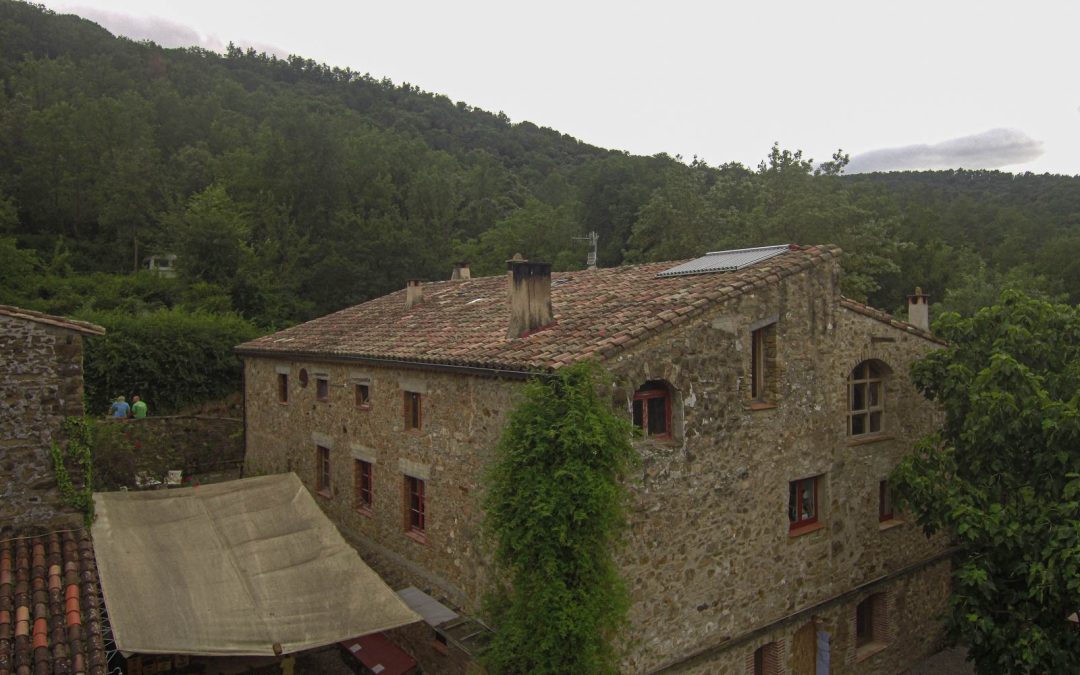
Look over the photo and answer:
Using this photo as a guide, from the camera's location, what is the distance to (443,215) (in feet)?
128

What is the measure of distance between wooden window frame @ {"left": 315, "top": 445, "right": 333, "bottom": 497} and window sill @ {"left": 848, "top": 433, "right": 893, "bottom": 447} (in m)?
11.0

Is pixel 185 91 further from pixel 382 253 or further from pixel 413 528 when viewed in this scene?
pixel 413 528

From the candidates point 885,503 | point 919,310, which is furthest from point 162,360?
point 919,310

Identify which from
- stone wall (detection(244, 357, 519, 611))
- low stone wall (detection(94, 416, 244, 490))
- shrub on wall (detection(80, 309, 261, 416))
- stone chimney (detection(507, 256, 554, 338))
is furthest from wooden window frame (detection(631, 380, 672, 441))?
shrub on wall (detection(80, 309, 261, 416))

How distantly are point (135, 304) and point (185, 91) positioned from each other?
108 feet

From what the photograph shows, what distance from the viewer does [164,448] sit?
20.4m

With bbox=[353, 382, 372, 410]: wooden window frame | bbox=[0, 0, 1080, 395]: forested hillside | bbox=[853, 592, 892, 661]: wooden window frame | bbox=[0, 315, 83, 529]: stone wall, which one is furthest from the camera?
bbox=[0, 0, 1080, 395]: forested hillside

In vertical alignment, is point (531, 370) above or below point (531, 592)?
above

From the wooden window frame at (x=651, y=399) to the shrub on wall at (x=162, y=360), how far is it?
19648mm

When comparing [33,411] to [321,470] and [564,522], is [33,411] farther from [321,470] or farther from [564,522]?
[321,470]

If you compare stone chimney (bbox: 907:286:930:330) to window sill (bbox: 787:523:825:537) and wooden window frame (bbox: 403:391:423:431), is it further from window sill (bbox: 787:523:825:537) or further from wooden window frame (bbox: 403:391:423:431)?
wooden window frame (bbox: 403:391:423:431)

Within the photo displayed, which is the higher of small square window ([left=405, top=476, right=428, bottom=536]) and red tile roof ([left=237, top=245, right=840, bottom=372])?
red tile roof ([left=237, top=245, right=840, bottom=372])

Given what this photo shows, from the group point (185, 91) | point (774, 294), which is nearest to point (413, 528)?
point (774, 294)

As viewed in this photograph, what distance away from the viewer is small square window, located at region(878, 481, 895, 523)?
507 inches
